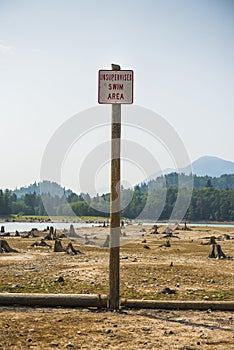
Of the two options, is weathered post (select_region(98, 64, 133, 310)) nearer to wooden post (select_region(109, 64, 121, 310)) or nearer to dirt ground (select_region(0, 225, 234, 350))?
wooden post (select_region(109, 64, 121, 310))

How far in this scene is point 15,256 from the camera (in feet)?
75.2

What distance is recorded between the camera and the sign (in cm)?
996

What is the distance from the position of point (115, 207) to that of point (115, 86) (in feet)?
8.13

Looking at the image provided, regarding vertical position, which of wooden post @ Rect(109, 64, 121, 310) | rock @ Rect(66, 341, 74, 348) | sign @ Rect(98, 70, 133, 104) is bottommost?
rock @ Rect(66, 341, 74, 348)

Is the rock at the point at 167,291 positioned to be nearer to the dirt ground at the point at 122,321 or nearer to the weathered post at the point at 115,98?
the dirt ground at the point at 122,321

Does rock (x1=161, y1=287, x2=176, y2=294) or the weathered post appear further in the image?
rock (x1=161, y1=287, x2=176, y2=294)

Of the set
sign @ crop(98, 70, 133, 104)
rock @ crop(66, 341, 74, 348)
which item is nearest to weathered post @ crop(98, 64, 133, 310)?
sign @ crop(98, 70, 133, 104)

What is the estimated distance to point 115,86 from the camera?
32.7 ft

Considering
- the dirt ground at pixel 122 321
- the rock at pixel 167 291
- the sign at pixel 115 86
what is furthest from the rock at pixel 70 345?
the rock at pixel 167 291

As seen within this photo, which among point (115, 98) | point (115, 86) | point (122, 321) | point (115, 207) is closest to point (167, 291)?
point (115, 207)

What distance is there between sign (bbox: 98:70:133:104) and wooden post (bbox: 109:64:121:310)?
0.50 ft

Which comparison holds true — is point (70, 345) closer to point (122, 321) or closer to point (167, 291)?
point (122, 321)

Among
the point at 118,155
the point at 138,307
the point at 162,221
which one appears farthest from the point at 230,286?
the point at 162,221

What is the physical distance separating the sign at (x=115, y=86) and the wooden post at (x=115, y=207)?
15 centimetres
